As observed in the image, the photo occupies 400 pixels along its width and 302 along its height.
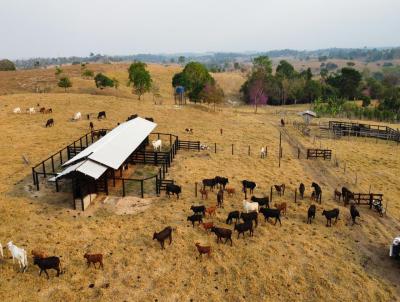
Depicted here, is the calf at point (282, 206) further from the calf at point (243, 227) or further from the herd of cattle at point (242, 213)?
the calf at point (243, 227)

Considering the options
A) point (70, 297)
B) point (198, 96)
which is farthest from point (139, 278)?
point (198, 96)

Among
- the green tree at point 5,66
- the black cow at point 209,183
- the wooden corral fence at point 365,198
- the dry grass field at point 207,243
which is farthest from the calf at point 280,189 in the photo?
the green tree at point 5,66

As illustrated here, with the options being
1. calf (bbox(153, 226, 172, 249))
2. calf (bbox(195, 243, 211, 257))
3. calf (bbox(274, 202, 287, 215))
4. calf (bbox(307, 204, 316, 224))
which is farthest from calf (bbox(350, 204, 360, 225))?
calf (bbox(153, 226, 172, 249))

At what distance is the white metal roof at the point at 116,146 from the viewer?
21.9m

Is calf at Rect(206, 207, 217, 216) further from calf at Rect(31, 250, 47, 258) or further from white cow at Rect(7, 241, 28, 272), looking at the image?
white cow at Rect(7, 241, 28, 272)

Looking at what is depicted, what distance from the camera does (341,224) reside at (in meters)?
19.6

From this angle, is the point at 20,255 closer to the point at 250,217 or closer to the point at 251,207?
the point at 250,217

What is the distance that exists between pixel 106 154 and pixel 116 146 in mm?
2085

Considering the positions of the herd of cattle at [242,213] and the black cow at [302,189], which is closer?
the herd of cattle at [242,213]

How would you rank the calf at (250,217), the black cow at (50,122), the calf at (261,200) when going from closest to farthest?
the calf at (250,217) → the calf at (261,200) → the black cow at (50,122)

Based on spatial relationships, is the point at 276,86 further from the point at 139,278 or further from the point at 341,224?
the point at 139,278

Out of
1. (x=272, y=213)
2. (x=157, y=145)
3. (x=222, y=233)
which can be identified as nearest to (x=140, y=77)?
(x=157, y=145)

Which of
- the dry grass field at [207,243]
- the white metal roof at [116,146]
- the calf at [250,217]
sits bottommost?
the dry grass field at [207,243]

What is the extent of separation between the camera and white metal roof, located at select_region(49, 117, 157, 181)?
20547mm
